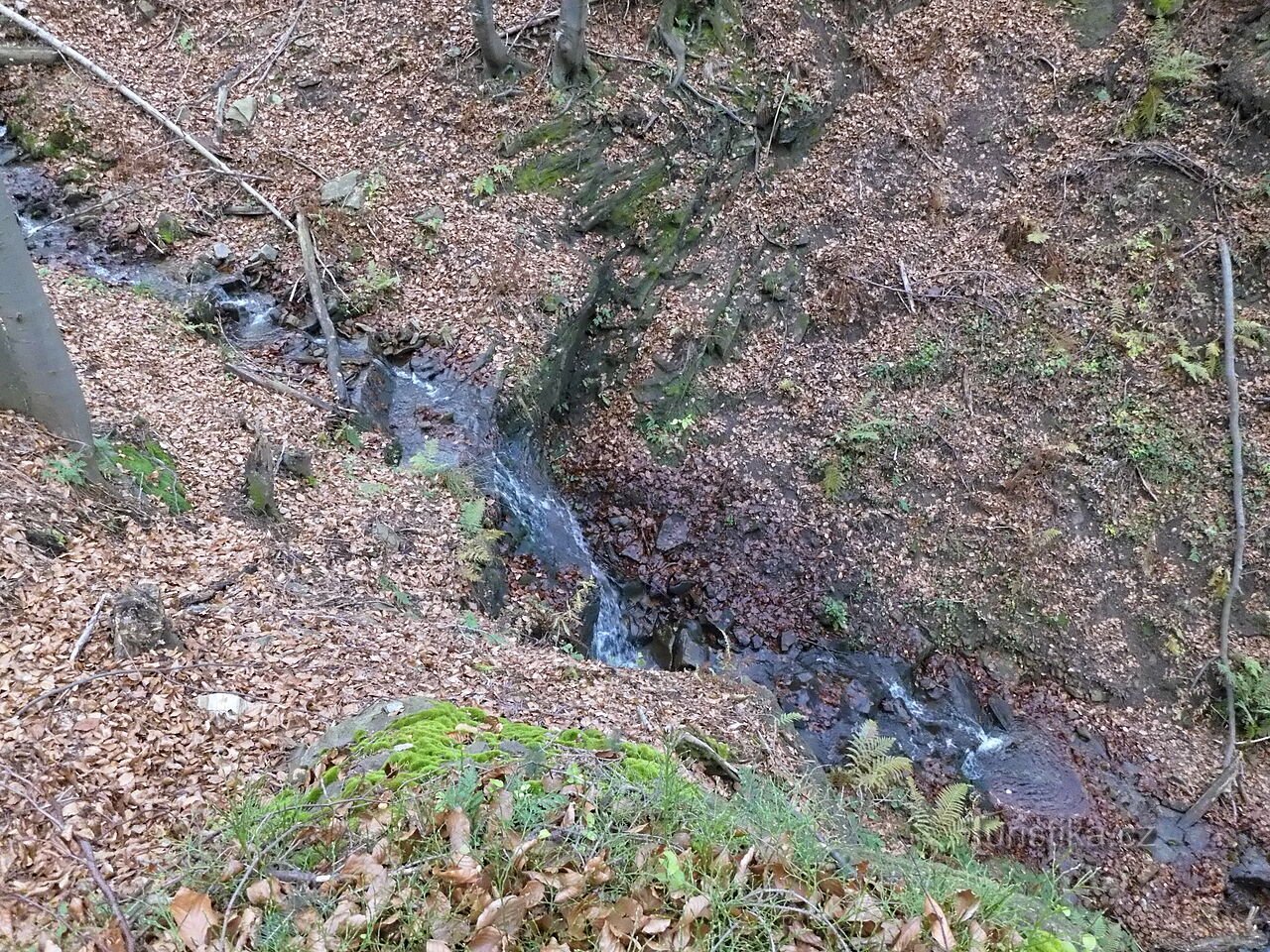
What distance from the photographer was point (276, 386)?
8.30 m

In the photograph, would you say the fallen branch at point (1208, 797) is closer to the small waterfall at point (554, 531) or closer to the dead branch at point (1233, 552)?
the dead branch at point (1233, 552)

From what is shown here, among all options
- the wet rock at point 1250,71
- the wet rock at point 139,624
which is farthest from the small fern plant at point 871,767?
the wet rock at point 1250,71

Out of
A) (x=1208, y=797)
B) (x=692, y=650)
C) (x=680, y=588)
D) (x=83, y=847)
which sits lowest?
(x=692, y=650)

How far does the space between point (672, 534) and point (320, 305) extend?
5.32 m

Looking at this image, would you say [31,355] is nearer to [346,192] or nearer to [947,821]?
[346,192]

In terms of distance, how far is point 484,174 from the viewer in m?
10.7

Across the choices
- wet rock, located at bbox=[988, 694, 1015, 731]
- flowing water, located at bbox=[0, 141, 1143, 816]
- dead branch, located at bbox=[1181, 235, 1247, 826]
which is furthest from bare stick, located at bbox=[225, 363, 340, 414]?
dead branch, located at bbox=[1181, 235, 1247, 826]

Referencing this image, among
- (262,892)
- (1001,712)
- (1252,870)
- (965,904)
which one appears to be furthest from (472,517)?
(1252,870)

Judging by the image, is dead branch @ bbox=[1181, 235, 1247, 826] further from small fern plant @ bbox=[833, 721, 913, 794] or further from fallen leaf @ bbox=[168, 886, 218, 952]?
fallen leaf @ bbox=[168, 886, 218, 952]

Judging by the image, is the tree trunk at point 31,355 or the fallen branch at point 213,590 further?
the fallen branch at point 213,590

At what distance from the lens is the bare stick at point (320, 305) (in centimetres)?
863

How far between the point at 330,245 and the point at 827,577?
794 cm

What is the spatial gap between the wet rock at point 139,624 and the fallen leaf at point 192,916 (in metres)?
2.13

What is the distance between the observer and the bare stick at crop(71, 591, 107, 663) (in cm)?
402
